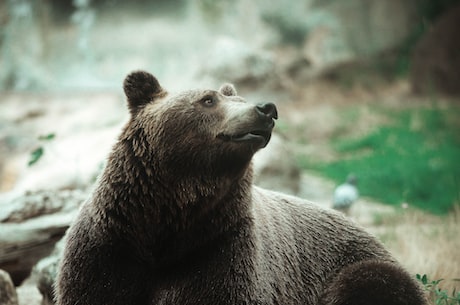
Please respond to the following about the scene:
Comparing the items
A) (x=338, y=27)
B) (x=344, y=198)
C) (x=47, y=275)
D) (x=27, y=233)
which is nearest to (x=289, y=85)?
(x=338, y=27)

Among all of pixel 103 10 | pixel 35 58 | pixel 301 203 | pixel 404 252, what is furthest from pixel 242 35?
pixel 301 203

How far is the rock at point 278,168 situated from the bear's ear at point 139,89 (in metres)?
5.15

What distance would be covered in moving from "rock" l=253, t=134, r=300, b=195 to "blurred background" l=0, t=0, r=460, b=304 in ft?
0.08

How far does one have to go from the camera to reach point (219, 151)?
3275 millimetres

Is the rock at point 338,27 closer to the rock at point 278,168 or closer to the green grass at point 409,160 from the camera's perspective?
the green grass at point 409,160

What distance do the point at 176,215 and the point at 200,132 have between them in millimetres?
466

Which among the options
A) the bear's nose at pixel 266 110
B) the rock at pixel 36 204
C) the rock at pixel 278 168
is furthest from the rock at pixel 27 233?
the rock at pixel 278 168

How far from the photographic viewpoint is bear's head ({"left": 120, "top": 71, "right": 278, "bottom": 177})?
320 centimetres

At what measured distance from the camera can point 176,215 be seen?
3.36 meters

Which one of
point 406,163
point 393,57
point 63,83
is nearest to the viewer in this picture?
point 406,163

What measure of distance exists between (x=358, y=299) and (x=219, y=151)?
1259 mm

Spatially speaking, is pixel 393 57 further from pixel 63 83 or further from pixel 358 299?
pixel 358 299

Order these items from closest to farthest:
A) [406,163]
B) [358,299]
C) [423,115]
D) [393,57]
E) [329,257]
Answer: [358,299]
[329,257]
[406,163]
[423,115]
[393,57]

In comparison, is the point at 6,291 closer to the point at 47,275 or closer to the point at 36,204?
the point at 47,275
